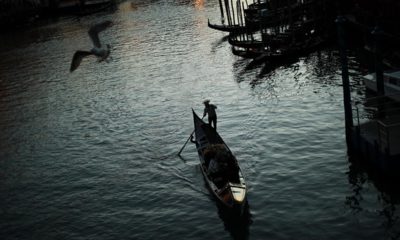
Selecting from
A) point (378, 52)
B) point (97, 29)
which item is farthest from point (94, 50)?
point (378, 52)

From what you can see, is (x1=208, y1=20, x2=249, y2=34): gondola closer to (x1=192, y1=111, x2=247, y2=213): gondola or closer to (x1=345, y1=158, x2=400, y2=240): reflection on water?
(x1=192, y1=111, x2=247, y2=213): gondola

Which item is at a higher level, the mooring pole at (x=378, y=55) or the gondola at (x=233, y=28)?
the mooring pole at (x=378, y=55)

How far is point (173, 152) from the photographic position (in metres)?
26.0

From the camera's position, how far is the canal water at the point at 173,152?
18.8 meters

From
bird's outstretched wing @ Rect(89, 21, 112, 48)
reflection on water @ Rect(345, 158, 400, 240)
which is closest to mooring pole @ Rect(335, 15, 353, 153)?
reflection on water @ Rect(345, 158, 400, 240)

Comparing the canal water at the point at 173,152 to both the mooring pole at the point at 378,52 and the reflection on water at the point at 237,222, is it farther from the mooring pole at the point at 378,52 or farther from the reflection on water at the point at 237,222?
the mooring pole at the point at 378,52

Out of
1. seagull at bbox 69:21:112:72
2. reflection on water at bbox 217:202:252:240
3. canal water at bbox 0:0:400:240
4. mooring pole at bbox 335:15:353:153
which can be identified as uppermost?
seagull at bbox 69:21:112:72

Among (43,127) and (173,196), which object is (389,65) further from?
(43,127)

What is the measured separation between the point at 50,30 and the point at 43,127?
163ft

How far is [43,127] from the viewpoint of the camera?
1325 inches

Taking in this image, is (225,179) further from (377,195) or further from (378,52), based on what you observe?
(378,52)

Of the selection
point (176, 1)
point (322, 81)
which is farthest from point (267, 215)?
point (176, 1)

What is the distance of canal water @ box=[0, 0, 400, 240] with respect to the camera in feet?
61.8

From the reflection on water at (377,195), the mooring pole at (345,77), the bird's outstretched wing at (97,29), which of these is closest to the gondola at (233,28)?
the mooring pole at (345,77)
